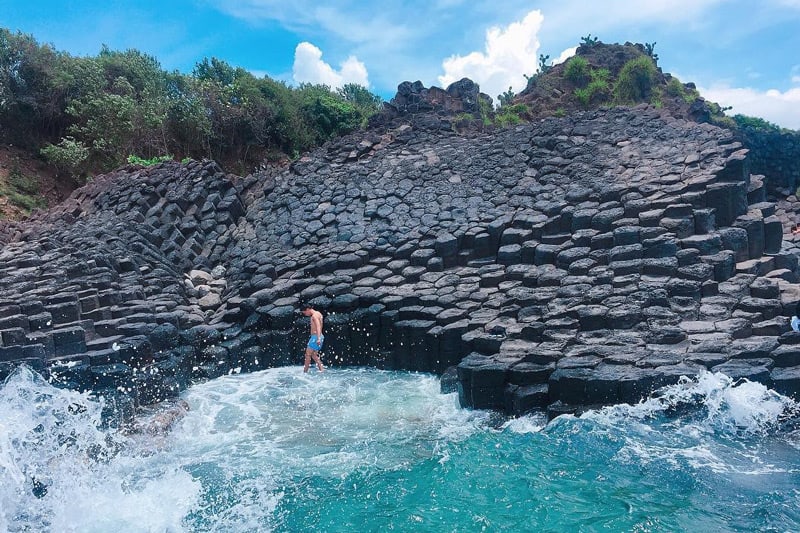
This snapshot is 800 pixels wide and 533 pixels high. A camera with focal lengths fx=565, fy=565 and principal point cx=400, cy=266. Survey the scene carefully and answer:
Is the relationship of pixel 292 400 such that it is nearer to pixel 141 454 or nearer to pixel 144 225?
pixel 141 454

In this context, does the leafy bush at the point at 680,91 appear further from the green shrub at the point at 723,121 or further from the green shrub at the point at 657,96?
the green shrub at the point at 723,121

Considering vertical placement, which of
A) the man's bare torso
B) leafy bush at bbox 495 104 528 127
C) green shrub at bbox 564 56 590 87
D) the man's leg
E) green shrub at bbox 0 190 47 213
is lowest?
the man's leg

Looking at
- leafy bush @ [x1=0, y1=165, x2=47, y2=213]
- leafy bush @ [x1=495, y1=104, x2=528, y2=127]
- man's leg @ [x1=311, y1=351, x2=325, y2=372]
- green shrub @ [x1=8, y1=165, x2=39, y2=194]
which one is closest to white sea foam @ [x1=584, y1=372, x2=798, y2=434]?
man's leg @ [x1=311, y1=351, x2=325, y2=372]

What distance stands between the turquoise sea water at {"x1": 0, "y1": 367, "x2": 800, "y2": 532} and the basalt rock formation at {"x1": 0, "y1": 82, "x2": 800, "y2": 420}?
1.52 feet

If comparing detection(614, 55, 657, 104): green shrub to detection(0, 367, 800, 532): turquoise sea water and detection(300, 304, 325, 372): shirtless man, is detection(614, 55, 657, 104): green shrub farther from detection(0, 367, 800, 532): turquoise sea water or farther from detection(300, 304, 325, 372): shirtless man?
detection(0, 367, 800, 532): turquoise sea water

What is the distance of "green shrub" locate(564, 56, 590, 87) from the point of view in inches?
809

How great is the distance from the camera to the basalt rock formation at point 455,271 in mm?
7355

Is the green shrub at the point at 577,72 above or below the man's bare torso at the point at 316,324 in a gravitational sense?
above

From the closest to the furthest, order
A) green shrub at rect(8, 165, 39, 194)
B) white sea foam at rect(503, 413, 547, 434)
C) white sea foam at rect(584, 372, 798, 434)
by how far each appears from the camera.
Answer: white sea foam at rect(584, 372, 798, 434), white sea foam at rect(503, 413, 547, 434), green shrub at rect(8, 165, 39, 194)

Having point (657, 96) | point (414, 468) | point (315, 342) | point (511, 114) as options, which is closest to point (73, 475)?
point (414, 468)

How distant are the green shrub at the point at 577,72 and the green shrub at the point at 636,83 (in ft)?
3.88

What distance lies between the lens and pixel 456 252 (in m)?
10.7

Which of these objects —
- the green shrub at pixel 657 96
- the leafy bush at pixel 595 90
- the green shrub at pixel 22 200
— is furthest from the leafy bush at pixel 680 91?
the green shrub at pixel 22 200

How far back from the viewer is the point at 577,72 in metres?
20.5
